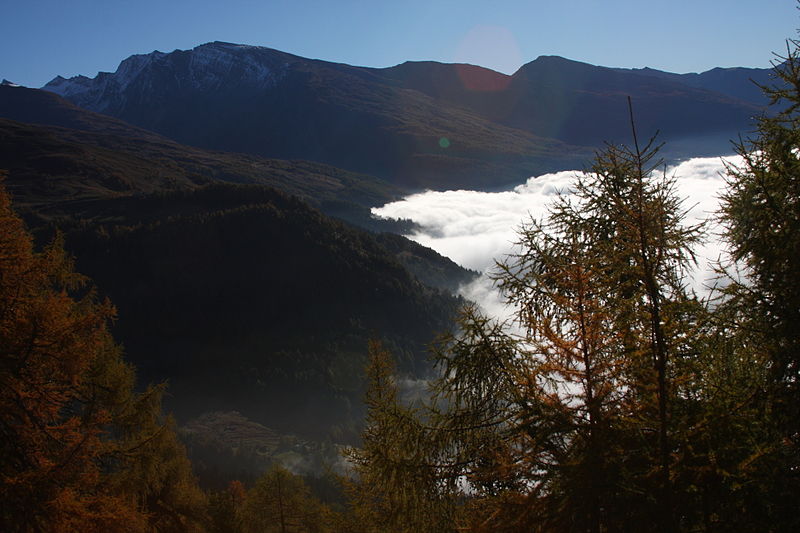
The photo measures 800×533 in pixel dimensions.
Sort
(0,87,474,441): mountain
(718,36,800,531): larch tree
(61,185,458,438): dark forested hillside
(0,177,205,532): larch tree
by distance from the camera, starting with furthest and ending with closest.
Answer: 1. (61,185,458,438): dark forested hillside
2. (0,87,474,441): mountain
3. (0,177,205,532): larch tree
4. (718,36,800,531): larch tree

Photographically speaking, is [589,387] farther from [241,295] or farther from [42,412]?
[241,295]

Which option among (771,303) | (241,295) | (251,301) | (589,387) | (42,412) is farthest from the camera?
(241,295)

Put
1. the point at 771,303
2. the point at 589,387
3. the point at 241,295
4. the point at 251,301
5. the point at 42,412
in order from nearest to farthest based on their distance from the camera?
1. the point at 589,387
2. the point at 771,303
3. the point at 42,412
4. the point at 251,301
5. the point at 241,295

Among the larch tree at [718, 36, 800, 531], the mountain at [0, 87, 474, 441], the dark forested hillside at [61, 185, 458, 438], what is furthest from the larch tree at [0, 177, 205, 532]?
the dark forested hillside at [61, 185, 458, 438]

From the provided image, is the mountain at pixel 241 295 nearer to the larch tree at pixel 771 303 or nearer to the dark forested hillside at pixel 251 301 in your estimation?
the dark forested hillside at pixel 251 301

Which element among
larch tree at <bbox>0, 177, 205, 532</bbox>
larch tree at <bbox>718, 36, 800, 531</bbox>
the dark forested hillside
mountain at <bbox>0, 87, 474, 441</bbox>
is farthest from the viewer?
the dark forested hillside

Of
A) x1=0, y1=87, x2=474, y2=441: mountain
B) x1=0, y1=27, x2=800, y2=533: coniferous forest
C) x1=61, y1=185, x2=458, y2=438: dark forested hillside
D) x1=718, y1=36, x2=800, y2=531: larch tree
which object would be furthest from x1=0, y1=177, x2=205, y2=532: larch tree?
x1=61, y1=185, x2=458, y2=438: dark forested hillside

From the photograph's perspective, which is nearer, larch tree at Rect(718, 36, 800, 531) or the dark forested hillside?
larch tree at Rect(718, 36, 800, 531)

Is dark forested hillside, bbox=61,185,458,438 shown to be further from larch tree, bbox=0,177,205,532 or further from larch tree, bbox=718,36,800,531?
larch tree, bbox=718,36,800,531

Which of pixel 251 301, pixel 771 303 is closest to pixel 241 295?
pixel 251 301

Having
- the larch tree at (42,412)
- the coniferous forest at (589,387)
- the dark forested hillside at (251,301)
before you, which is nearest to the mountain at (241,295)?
the dark forested hillside at (251,301)

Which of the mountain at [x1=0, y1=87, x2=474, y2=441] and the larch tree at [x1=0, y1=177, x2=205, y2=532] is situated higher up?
the larch tree at [x1=0, y1=177, x2=205, y2=532]

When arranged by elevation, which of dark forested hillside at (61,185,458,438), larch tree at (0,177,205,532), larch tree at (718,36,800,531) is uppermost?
larch tree at (718,36,800,531)

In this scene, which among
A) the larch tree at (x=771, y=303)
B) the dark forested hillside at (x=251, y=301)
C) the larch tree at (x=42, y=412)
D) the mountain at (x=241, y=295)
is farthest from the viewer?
the dark forested hillside at (x=251, y=301)
